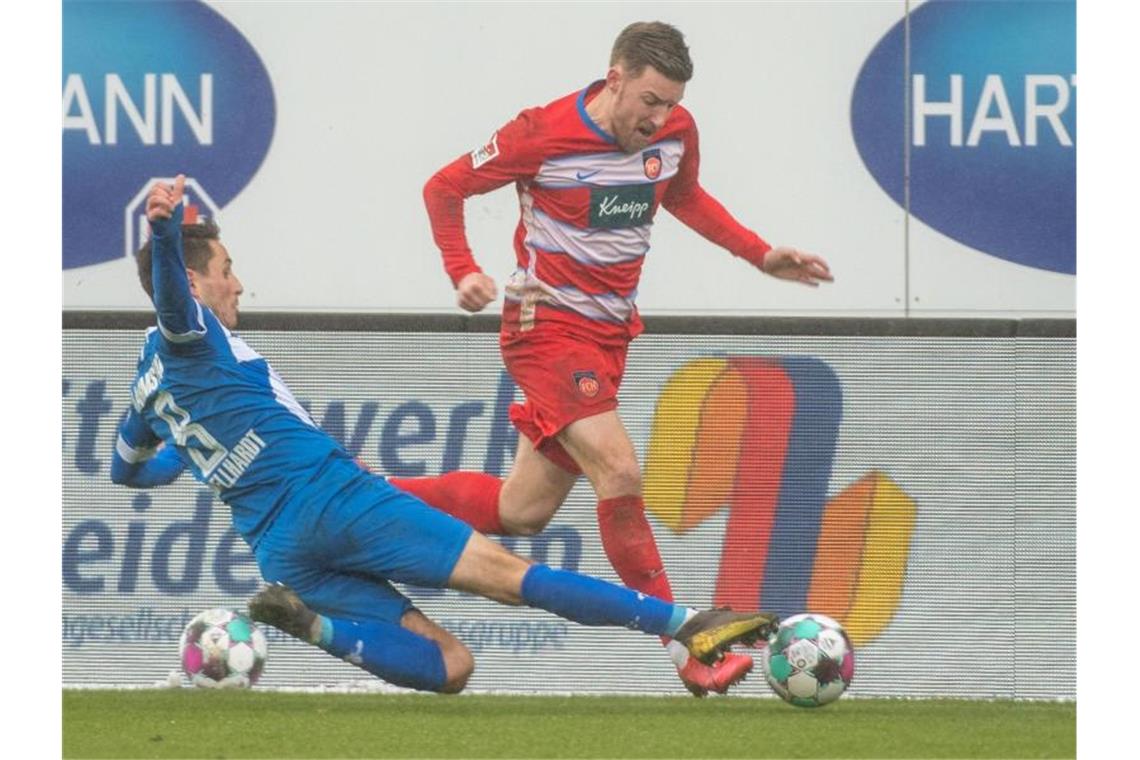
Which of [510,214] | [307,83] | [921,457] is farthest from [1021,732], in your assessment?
[307,83]

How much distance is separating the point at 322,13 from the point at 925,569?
10.8 feet

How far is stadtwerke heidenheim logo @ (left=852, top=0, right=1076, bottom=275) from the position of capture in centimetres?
913

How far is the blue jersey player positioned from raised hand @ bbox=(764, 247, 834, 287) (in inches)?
57.4

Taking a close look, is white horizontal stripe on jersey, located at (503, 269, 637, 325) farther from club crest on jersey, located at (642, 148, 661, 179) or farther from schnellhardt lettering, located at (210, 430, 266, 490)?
schnellhardt lettering, located at (210, 430, 266, 490)

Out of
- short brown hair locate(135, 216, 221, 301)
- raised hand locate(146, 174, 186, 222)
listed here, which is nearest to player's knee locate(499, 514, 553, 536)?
short brown hair locate(135, 216, 221, 301)

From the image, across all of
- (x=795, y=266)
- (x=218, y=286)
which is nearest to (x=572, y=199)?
(x=795, y=266)

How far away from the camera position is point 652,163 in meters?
7.52

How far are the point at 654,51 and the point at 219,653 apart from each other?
240 cm

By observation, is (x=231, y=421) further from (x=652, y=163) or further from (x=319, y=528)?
(x=652, y=163)

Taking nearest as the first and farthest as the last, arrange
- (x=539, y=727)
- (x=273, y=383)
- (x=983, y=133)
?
(x=273, y=383) < (x=539, y=727) < (x=983, y=133)

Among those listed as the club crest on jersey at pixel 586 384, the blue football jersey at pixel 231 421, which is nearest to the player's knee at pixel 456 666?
the blue football jersey at pixel 231 421

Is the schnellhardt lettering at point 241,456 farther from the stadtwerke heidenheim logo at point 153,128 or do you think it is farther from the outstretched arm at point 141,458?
the stadtwerke heidenheim logo at point 153,128

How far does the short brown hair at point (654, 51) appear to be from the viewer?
284 inches

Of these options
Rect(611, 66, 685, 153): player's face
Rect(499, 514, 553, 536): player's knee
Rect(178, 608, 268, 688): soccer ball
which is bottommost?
Rect(178, 608, 268, 688): soccer ball
